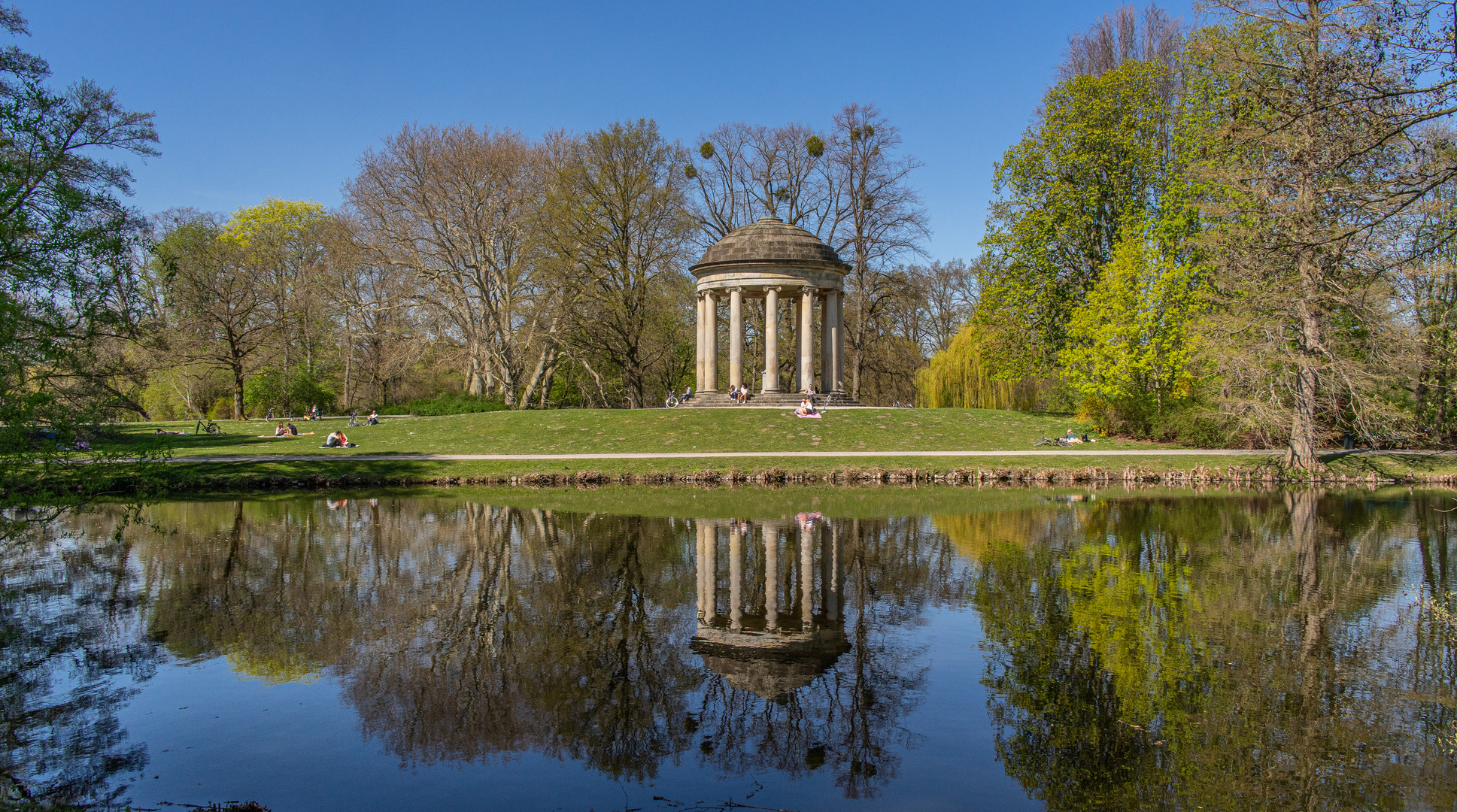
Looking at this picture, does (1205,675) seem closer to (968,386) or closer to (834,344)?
(834,344)

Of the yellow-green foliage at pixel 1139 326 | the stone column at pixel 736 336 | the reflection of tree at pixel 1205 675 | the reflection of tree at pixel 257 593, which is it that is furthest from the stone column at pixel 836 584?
the stone column at pixel 736 336

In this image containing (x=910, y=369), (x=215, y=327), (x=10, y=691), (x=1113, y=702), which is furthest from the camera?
(x=910, y=369)

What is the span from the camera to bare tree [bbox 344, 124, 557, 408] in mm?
43688

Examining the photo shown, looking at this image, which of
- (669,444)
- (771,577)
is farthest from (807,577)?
(669,444)

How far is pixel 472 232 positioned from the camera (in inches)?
1747

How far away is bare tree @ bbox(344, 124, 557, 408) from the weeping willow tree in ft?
68.2

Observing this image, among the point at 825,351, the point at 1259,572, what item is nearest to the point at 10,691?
the point at 1259,572

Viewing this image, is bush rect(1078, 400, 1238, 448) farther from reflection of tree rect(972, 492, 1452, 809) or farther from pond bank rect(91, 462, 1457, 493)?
reflection of tree rect(972, 492, 1452, 809)

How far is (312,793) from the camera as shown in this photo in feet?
19.3

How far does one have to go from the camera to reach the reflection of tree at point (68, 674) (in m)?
6.16

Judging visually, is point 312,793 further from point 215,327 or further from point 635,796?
point 215,327

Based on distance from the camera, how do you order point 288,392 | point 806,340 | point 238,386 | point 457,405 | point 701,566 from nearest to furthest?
1. point 701,566
2. point 806,340
3. point 457,405
4. point 238,386
5. point 288,392

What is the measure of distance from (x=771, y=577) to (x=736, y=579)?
500 millimetres

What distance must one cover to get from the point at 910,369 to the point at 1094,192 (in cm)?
2036
